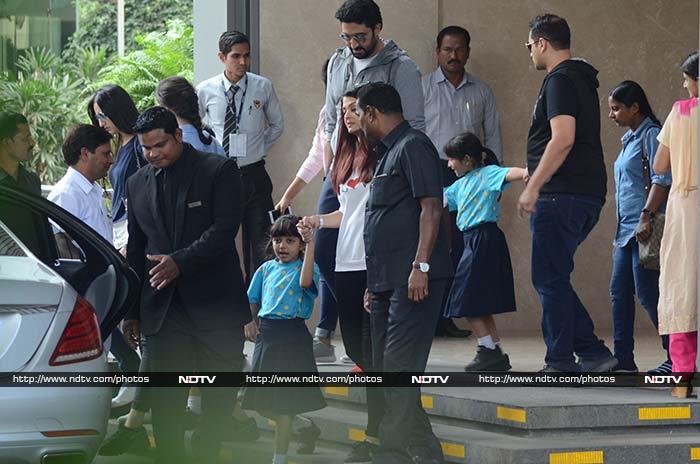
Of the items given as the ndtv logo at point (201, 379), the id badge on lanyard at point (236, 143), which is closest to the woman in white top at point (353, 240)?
the ndtv logo at point (201, 379)

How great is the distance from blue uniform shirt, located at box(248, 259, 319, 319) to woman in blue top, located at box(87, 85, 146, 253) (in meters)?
1.14

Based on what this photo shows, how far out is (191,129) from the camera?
26.0 feet

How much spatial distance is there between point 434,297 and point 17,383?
199cm

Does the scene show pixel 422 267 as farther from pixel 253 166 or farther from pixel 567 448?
pixel 253 166

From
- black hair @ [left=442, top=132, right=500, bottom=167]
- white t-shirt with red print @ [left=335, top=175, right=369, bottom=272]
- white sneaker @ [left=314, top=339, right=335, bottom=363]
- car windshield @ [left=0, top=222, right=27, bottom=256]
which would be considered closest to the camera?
car windshield @ [left=0, top=222, right=27, bottom=256]

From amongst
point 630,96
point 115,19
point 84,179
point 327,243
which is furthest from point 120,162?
point 115,19

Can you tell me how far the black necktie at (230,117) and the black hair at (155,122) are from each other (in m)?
2.72

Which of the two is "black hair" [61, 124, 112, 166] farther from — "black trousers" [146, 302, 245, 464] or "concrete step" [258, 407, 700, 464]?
"concrete step" [258, 407, 700, 464]

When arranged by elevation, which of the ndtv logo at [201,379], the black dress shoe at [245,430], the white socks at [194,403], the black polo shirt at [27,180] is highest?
the black polo shirt at [27,180]

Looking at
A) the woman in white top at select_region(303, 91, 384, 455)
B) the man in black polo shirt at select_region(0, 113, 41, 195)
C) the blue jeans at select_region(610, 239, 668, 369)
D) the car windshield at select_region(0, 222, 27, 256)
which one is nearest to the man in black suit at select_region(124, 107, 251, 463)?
the woman in white top at select_region(303, 91, 384, 455)

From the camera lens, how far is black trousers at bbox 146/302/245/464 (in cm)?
663

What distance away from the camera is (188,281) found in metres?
6.66

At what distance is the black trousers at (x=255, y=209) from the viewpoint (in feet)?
30.5

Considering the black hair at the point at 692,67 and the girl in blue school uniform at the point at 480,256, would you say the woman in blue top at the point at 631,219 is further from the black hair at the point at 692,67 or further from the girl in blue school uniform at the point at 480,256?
the black hair at the point at 692,67
